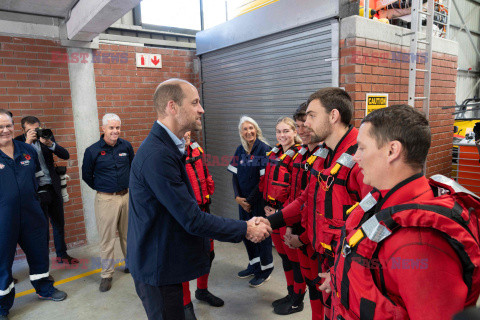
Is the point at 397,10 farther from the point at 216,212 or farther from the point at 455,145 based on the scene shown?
the point at 216,212

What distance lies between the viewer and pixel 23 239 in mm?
3420

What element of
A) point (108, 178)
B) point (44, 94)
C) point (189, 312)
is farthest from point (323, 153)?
point (44, 94)

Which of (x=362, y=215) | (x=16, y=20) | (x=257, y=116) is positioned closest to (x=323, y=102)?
(x=362, y=215)

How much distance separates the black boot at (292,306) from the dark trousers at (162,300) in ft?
5.49

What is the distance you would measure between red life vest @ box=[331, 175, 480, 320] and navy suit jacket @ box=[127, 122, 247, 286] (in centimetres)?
89

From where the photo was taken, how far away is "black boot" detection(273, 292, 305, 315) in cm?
321

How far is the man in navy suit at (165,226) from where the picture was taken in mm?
1747

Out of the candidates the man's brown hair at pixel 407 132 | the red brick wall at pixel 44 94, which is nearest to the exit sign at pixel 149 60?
the red brick wall at pixel 44 94

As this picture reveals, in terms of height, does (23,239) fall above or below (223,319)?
above

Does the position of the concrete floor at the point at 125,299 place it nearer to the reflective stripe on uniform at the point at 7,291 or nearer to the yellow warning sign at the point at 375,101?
the reflective stripe on uniform at the point at 7,291

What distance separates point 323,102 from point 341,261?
116 cm

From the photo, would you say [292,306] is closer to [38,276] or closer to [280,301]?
[280,301]

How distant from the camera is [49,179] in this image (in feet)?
13.6

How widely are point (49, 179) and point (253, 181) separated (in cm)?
275
